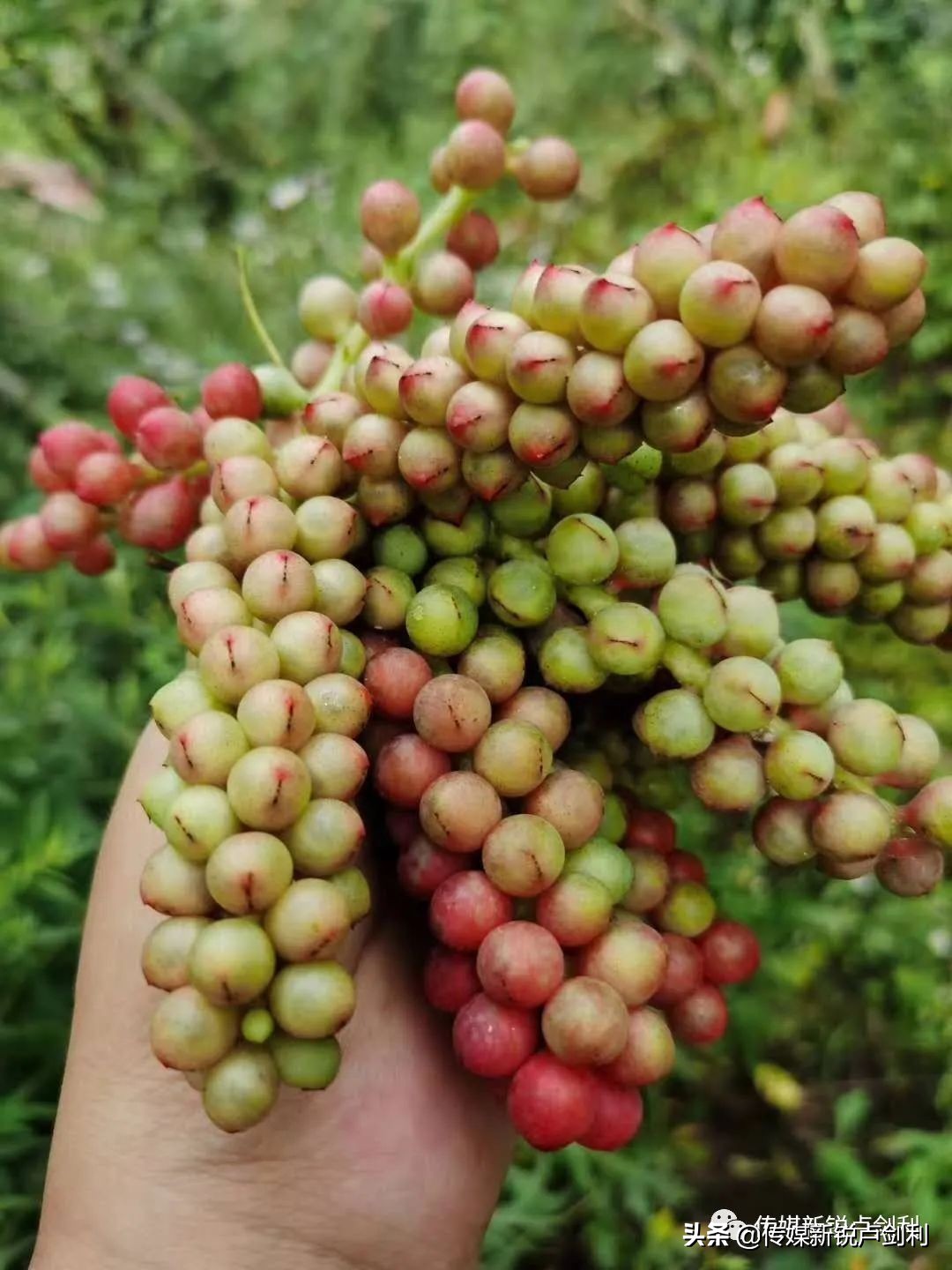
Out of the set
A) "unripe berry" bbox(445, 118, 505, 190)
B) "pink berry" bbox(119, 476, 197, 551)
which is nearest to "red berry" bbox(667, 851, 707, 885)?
"pink berry" bbox(119, 476, 197, 551)

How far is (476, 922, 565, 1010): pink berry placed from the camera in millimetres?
625

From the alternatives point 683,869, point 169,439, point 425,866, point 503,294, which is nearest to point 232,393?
point 169,439

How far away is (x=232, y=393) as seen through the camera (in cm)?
79

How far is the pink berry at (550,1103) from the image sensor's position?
2.05 ft

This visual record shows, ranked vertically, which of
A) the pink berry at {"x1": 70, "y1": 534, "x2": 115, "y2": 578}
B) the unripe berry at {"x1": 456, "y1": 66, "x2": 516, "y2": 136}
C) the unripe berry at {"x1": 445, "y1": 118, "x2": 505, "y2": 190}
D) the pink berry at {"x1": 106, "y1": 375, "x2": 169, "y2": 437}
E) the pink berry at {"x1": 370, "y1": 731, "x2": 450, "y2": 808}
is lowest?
the pink berry at {"x1": 370, "y1": 731, "x2": 450, "y2": 808}

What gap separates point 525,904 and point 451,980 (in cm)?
8

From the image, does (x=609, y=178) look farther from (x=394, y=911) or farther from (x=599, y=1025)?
(x=599, y=1025)

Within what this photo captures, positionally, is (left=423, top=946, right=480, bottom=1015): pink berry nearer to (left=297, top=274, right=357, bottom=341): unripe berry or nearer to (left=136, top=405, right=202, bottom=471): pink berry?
(left=136, top=405, right=202, bottom=471): pink berry

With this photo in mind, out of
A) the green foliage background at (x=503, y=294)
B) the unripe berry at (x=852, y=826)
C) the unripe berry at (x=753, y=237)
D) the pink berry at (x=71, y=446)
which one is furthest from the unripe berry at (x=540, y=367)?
the green foliage background at (x=503, y=294)

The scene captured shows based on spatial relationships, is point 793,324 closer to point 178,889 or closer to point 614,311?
point 614,311

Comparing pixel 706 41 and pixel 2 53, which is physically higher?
pixel 706 41

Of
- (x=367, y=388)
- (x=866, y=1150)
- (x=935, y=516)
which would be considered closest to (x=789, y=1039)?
(x=866, y=1150)

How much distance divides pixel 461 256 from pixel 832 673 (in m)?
0.47

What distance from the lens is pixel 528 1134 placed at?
63cm
